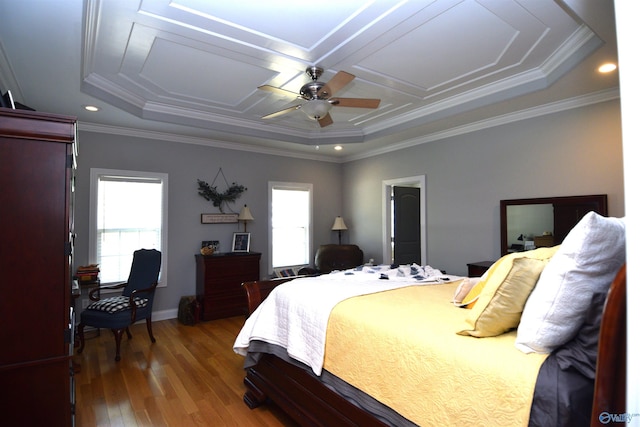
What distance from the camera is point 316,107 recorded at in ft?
9.71

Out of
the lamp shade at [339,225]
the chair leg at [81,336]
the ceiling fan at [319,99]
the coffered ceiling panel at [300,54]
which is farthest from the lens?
the lamp shade at [339,225]

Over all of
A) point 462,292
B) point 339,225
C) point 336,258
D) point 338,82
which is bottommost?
point 336,258

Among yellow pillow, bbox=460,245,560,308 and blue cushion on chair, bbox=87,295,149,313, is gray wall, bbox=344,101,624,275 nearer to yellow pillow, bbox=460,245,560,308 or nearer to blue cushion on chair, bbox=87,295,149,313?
yellow pillow, bbox=460,245,560,308

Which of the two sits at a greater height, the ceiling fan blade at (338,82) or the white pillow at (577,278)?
the ceiling fan blade at (338,82)

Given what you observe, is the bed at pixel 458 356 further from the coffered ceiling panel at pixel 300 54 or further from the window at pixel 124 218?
the window at pixel 124 218

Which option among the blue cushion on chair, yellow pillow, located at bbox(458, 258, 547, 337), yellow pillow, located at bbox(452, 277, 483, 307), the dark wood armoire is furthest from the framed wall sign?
yellow pillow, located at bbox(458, 258, 547, 337)

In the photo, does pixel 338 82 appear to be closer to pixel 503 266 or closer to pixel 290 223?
pixel 503 266

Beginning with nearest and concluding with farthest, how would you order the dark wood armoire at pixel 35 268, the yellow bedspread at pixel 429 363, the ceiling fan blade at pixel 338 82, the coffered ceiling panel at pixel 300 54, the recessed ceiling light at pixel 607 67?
the yellow bedspread at pixel 429 363, the dark wood armoire at pixel 35 268, the coffered ceiling panel at pixel 300 54, the ceiling fan blade at pixel 338 82, the recessed ceiling light at pixel 607 67

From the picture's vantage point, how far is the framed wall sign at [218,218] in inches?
198

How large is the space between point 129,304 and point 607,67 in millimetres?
4871

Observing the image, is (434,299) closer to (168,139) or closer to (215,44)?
(215,44)

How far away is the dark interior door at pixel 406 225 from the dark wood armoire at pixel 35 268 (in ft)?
14.4

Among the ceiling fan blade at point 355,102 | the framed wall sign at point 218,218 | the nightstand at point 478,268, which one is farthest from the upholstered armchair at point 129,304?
the nightstand at point 478,268

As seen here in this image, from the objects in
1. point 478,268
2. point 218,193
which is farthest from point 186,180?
point 478,268
